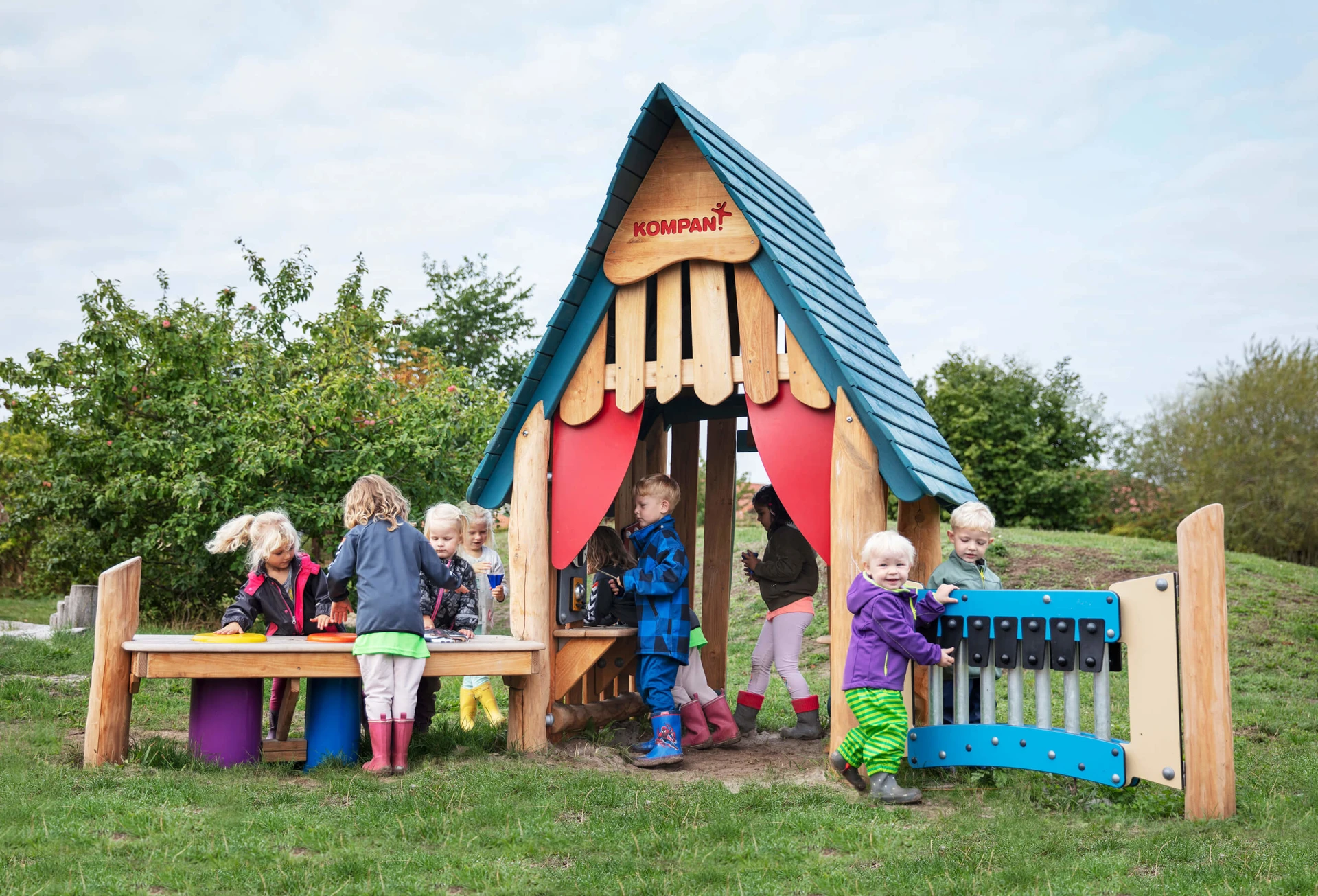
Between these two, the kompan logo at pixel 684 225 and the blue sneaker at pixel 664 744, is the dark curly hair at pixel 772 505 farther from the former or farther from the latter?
the kompan logo at pixel 684 225

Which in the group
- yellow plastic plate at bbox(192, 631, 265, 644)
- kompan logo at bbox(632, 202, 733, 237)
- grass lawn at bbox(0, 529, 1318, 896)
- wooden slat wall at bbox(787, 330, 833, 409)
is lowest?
grass lawn at bbox(0, 529, 1318, 896)

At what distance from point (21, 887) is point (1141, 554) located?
1463 centimetres

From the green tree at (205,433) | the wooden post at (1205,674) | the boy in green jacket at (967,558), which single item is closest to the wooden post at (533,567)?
the boy in green jacket at (967,558)

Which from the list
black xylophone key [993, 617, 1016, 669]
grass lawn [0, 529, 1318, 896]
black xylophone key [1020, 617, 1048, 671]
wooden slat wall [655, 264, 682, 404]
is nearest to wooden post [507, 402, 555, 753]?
grass lawn [0, 529, 1318, 896]

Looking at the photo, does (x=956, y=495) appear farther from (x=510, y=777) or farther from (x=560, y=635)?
(x=510, y=777)

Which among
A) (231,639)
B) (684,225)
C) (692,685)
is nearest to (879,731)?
(692,685)

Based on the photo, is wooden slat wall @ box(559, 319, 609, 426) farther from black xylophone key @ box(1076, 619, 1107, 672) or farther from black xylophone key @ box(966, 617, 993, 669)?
black xylophone key @ box(1076, 619, 1107, 672)

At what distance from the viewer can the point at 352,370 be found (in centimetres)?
1266

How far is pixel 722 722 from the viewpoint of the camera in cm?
703

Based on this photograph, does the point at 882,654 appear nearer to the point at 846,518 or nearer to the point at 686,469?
the point at 846,518

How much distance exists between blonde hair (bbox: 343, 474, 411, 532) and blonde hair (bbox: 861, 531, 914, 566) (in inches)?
96.8

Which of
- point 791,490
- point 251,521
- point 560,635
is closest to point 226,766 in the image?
point 251,521

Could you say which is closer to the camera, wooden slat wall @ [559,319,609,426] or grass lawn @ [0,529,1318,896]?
grass lawn @ [0,529,1318,896]

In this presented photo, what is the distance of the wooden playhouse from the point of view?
18.9 feet
